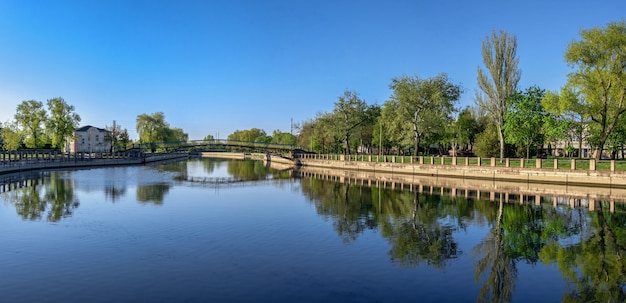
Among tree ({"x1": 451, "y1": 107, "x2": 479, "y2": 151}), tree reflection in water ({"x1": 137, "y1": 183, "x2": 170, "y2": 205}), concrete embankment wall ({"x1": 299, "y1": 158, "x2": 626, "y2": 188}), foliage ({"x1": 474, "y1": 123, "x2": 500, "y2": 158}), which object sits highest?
tree ({"x1": 451, "y1": 107, "x2": 479, "y2": 151})

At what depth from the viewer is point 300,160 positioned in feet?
300

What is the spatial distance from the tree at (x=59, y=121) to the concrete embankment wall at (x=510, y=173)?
5687cm

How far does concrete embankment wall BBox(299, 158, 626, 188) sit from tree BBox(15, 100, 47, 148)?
194 feet

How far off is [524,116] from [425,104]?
623 inches

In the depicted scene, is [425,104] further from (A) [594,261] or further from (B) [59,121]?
(B) [59,121]

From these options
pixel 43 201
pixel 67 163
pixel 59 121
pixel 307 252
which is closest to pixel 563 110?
pixel 307 252

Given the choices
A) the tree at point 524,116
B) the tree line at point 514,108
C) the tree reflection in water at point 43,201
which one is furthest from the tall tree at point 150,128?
the tree at point 524,116

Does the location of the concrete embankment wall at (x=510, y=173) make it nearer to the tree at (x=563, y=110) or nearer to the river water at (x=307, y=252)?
the tree at (x=563, y=110)

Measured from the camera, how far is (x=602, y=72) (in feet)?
142

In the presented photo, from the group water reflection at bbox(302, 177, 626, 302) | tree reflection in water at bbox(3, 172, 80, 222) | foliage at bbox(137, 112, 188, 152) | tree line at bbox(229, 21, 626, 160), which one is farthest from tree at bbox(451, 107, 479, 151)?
foliage at bbox(137, 112, 188, 152)

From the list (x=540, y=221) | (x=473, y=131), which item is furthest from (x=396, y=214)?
(x=473, y=131)

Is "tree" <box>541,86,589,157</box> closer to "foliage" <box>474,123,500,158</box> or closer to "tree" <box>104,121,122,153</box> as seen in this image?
"foliage" <box>474,123,500,158</box>

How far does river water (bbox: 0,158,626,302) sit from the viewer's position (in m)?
11.7

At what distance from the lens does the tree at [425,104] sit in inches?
2512
